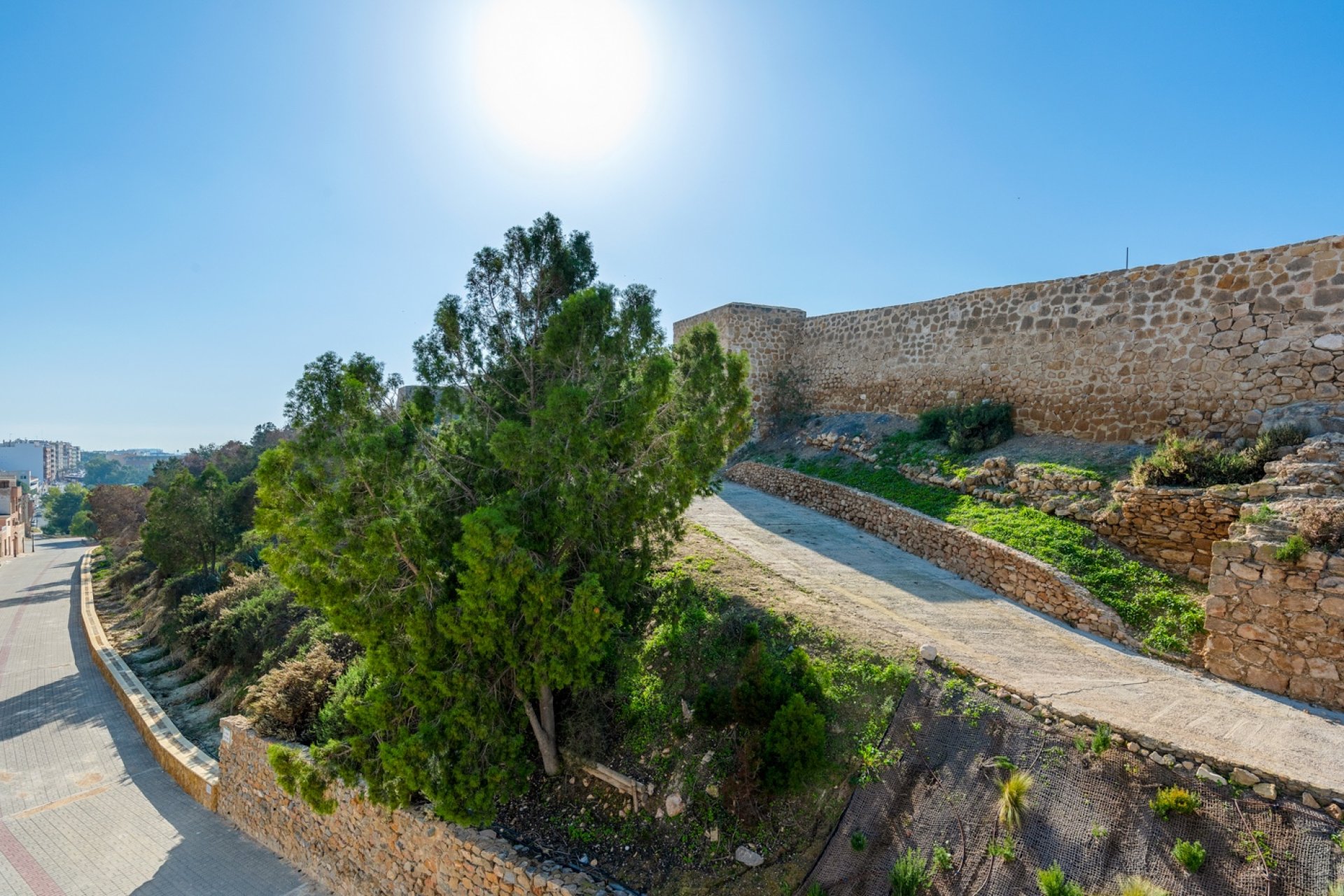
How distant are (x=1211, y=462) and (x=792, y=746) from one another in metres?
6.44

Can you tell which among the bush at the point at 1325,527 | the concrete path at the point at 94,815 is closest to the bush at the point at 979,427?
the bush at the point at 1325,527

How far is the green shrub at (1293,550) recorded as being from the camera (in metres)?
5.75

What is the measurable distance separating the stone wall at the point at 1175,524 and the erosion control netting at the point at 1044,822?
359 centimetres

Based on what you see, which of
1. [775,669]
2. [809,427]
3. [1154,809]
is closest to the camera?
[1154,809]

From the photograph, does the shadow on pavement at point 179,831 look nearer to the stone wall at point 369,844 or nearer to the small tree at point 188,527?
the stone wall at point 369,844

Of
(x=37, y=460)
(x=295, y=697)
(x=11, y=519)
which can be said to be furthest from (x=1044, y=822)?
(x=37, y=460)

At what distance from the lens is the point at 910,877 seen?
4348 mm

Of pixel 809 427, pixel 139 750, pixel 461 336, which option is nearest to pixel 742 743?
pixel 461 336

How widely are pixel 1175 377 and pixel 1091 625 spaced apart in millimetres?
4553

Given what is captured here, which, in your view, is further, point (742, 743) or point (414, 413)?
point (414, 413)

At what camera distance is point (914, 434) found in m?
12.9

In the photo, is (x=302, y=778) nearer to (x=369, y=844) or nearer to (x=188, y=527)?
(x=369, y=844)

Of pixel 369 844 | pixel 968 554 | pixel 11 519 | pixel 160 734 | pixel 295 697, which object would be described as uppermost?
pixel 968 554

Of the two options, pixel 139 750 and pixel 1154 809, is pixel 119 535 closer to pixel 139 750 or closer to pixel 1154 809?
pixel 139 750
